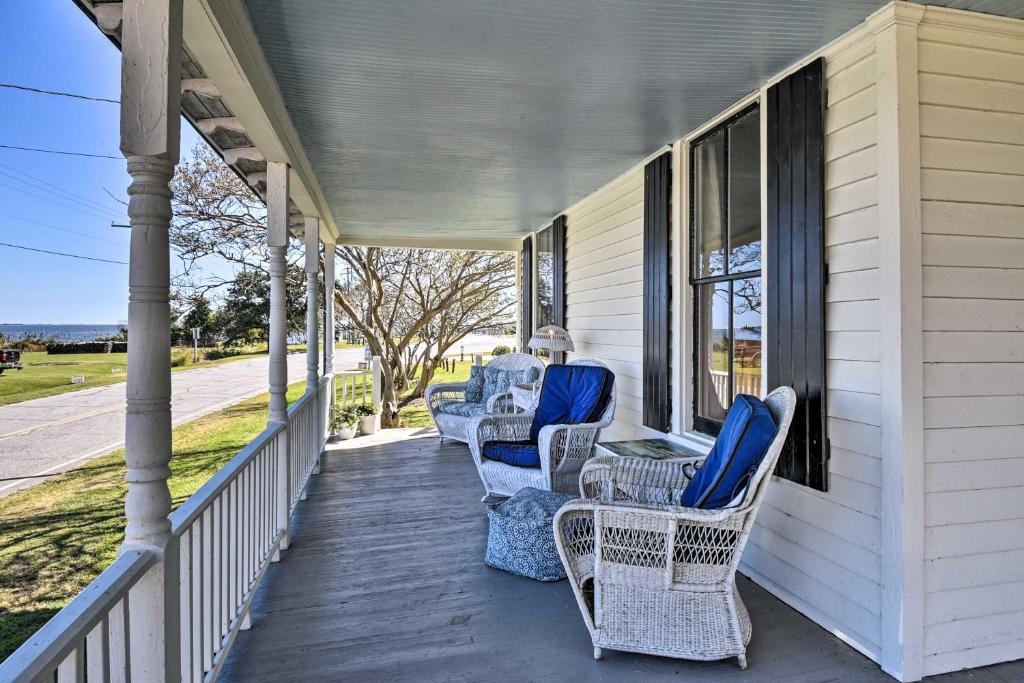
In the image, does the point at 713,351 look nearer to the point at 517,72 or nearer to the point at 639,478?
the point at 639,478

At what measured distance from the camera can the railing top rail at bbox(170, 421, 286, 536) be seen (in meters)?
1.74

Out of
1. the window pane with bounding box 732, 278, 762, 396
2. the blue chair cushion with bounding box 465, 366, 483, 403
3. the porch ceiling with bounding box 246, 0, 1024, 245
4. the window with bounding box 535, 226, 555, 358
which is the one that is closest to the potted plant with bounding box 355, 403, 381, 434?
the blue chair cushion with bounding box 465, 366, 483, 403

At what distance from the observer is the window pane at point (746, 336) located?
9.99 ft

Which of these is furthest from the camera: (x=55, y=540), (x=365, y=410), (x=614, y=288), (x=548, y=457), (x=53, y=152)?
(x=365, y=410)

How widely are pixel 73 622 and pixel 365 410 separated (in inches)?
250

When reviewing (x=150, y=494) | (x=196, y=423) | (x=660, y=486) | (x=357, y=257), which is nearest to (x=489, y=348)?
(x=357, y=257)

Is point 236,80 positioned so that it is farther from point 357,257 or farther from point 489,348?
point 489,348

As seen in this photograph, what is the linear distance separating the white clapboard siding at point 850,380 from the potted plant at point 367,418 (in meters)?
5.57

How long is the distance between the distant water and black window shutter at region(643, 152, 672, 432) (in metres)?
3.05

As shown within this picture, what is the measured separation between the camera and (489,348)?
50.3 feet

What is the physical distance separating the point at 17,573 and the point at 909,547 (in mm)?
5143

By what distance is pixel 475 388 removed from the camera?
22.4ft

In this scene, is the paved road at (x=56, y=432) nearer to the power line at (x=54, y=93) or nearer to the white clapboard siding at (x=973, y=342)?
the power line at (x=54, y=93)

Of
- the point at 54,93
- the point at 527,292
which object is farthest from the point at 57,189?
the point at 527,292
